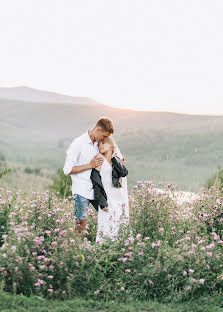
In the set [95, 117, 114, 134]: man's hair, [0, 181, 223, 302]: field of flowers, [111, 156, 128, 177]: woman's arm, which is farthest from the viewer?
[111, 156, 128, 177]: woman's arm

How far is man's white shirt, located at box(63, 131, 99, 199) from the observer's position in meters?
5.81

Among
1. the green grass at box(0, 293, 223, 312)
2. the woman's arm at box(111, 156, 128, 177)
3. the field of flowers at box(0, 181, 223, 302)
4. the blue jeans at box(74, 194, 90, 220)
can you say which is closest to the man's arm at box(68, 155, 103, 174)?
the woman's arm at box(111, 156, 128, 177)

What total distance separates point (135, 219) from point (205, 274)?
159cm

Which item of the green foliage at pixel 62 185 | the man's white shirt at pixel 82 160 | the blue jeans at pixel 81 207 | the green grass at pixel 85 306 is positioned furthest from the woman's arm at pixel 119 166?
the green foliage at pixel 62 185

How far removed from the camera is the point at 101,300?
4.18 metres

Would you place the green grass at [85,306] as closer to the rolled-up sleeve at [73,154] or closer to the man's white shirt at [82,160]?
the man's white shirt at [82,160]

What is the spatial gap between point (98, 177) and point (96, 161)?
0.73 feet

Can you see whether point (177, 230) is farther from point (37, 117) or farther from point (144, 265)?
point (37, 117)

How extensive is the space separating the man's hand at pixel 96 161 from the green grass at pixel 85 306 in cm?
207

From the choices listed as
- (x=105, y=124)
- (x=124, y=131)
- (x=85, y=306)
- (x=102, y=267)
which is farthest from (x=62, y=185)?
(x=124, y=131)

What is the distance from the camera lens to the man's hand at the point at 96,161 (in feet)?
19.0

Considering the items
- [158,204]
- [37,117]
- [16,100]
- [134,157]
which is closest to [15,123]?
[37,117]

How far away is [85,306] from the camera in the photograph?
160 inches

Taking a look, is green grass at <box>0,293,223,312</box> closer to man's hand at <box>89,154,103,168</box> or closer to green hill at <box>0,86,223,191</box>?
man's hand at <box>89,154,103,168</box>
